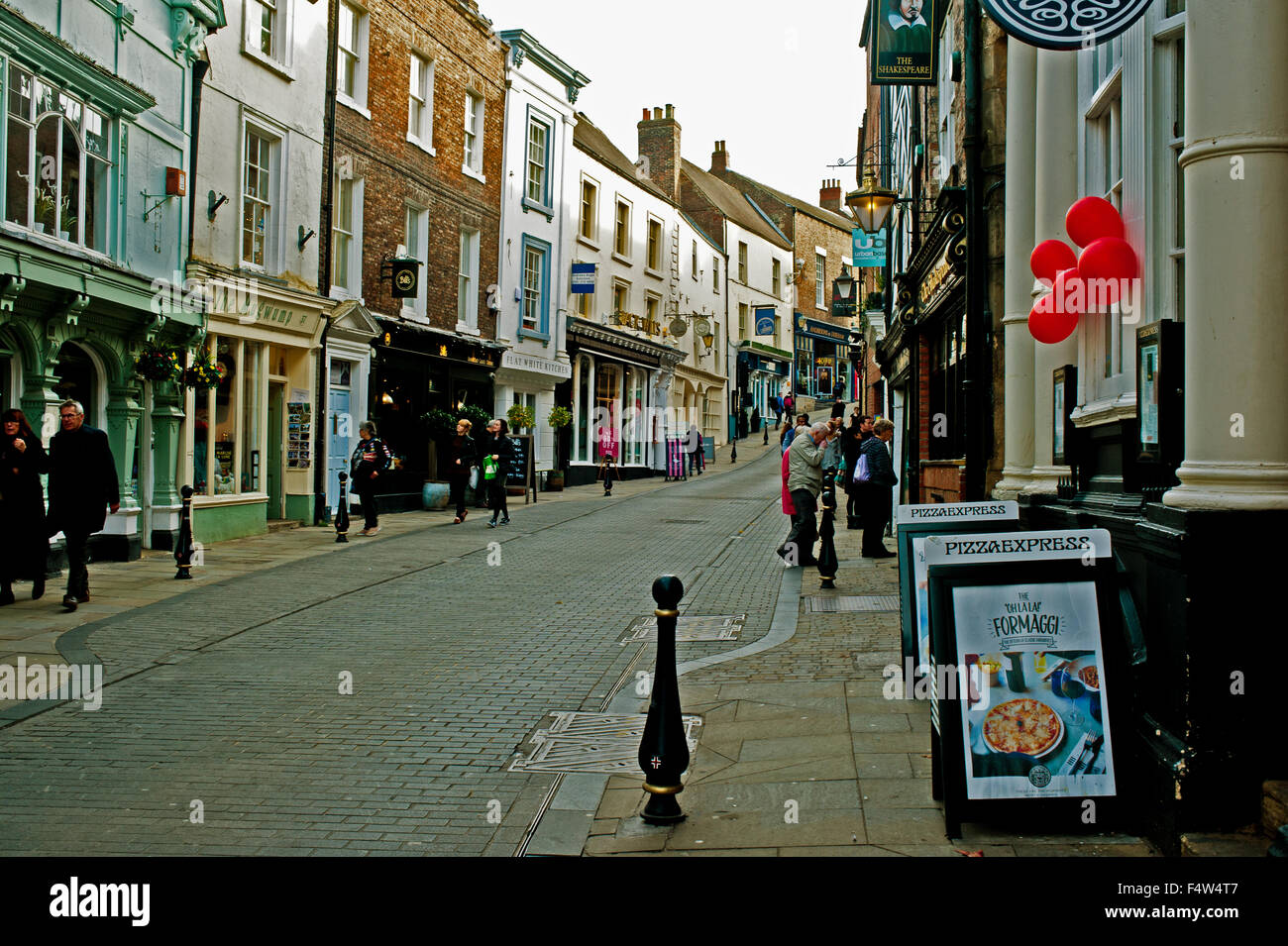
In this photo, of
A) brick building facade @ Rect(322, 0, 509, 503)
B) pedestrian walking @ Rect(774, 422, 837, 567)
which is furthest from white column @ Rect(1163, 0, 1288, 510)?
brick building facade @ Rect(322, 0, 509, 503)

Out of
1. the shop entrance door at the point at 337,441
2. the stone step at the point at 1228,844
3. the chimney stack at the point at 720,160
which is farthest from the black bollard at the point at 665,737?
the chimney stack at the point at 720,160

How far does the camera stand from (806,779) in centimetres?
520

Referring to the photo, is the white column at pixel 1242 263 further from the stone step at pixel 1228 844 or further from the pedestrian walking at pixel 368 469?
the pedestrian walking at pixel 368 469

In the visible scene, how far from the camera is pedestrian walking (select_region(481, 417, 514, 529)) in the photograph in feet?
59.2

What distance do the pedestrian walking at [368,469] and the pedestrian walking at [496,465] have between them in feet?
6.29

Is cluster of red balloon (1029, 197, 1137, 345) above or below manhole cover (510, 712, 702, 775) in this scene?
above

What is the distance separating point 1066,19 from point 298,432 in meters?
15.7

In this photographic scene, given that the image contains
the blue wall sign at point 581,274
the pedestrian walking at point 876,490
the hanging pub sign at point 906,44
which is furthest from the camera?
the blue wall sign at point 581,274

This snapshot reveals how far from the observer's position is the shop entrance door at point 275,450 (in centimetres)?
1822

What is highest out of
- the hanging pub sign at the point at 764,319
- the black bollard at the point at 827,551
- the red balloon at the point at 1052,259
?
the hanging pub sign at the point at 764,319

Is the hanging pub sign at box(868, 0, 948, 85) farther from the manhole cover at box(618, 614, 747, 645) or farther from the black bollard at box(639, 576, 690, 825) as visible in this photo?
the black bollard at box(639, 576, 690, 825)

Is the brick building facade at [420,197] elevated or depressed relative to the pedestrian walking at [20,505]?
elevated

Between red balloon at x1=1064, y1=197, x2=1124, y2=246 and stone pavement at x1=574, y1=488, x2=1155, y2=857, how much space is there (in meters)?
2.77

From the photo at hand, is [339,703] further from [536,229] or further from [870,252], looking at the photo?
[536,229]
